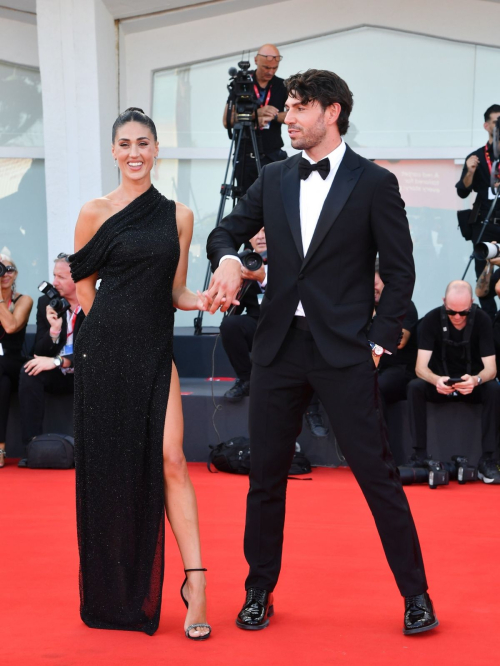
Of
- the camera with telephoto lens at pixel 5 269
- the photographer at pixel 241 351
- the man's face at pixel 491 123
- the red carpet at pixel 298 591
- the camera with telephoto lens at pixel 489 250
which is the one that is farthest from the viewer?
the man's face at pixel 491 123

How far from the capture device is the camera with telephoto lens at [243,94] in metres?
6.50

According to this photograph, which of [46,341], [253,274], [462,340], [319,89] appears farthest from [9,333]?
[319,89]

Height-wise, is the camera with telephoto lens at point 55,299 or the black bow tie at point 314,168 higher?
the black bow tie at point 314,168

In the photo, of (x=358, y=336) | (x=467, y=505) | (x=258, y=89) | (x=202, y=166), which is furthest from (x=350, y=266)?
(x=202, y=166)

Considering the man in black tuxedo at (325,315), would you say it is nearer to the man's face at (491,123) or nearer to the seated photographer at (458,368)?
the seated photographer at (458,368)

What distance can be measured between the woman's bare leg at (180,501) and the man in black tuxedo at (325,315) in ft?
0.62

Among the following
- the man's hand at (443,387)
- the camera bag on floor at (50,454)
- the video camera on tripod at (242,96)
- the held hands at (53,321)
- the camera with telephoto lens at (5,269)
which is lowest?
the camera bag on floor at (50,454)

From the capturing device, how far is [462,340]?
557 centimetres

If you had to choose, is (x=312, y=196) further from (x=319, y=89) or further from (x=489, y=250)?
(x=489, y=250)

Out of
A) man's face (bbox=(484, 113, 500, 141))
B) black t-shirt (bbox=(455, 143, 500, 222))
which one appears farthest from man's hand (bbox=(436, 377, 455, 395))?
man's face (bbox=(484, 113, 500, 141))

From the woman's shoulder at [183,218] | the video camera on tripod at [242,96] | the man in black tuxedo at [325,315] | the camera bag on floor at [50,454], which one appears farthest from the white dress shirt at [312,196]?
the video camera on tripod at [242,96]

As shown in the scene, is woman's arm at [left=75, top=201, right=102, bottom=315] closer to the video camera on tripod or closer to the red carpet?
the red carpet

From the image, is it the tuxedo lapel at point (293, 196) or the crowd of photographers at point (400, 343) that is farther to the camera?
the crowd of photographers at point (400, 343)

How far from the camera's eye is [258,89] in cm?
698
